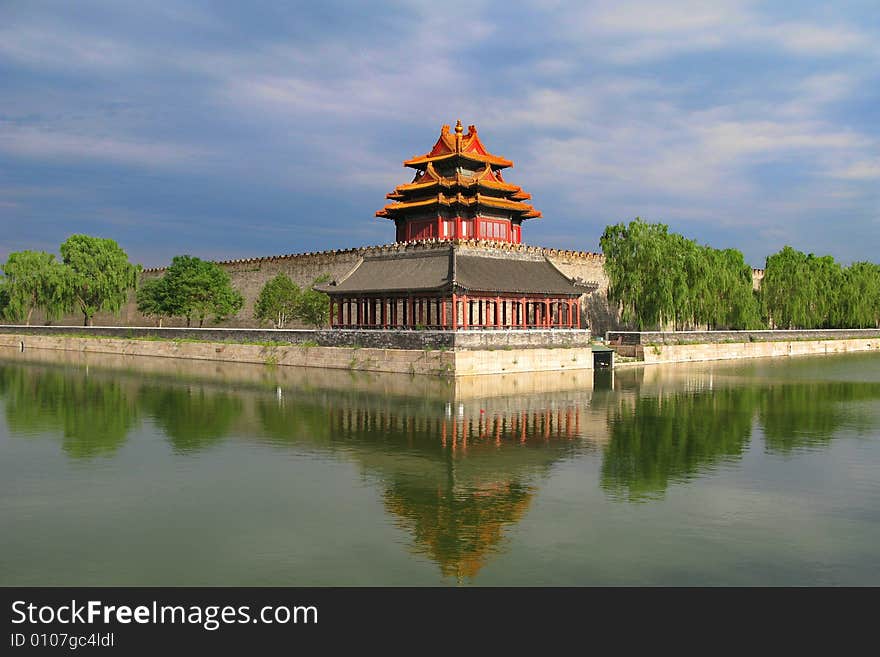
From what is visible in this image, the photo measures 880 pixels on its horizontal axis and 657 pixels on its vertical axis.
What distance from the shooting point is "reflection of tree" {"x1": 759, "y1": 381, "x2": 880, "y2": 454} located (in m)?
20.6

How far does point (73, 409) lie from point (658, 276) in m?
33.9

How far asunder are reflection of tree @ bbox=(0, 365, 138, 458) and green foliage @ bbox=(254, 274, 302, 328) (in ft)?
51.2

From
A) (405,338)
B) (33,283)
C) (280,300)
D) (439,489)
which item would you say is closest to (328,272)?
(280,300)

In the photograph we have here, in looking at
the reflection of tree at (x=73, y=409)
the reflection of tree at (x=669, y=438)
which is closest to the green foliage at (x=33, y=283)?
the reflection of tree at (x=73, y=409)

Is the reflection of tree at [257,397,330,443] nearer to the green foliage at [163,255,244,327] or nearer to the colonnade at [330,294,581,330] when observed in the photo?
the colonnade at [330,294,581,330]

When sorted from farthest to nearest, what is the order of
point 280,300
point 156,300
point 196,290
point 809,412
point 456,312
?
1. point 156,300
2. point 196,290
3. point 280,300
4. point 456,312
5. point 809,412

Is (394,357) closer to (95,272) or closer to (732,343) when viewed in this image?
(732,343)

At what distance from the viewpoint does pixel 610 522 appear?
12.6 metres

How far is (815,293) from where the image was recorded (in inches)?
2429

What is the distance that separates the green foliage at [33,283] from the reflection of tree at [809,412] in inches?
1949

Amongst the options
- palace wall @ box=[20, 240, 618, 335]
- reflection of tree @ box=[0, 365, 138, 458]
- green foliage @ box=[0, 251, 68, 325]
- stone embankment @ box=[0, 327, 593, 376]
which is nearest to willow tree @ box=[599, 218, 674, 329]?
palace wall @ box=[20, 240, 618, 335]
